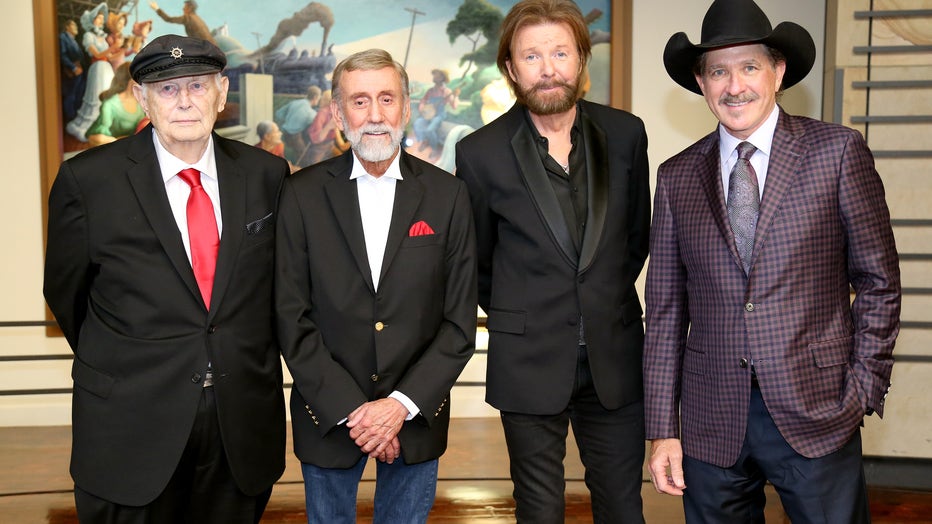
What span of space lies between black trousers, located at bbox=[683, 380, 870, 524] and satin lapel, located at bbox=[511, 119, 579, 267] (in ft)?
2.23

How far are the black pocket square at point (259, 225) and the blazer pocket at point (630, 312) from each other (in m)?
1.08

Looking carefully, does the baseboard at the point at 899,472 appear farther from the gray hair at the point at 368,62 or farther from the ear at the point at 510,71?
the gray hair at the point at 368,62

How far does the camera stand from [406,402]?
2.49 m

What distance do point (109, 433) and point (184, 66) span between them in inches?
39.4

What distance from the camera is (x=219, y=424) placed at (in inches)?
95.1

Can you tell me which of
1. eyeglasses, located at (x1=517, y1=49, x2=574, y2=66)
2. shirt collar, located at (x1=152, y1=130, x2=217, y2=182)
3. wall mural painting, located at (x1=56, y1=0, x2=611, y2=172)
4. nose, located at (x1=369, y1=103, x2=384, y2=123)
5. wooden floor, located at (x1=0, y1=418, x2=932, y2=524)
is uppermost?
wall mural painting, located at (x1=56, y1=0, x2=611, y2=172)

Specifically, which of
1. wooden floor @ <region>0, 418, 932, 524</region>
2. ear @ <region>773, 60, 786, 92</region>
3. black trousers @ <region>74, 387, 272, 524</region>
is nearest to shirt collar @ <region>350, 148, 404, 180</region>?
black trousers @ <region>74, 387, 272, 524</region>

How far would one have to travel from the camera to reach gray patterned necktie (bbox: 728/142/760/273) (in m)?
2.27

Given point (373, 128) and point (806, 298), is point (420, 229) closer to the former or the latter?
point (373, 128)

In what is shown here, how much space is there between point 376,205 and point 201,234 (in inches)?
19.8

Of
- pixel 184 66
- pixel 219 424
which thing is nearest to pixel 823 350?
pixel 219 424

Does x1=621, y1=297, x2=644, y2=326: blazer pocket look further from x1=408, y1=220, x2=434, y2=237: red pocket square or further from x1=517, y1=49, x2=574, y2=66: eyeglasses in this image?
x1=517, y1=49, x2=574, y2=66: eyeglasses

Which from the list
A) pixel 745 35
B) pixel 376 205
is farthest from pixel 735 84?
pixel 376 205

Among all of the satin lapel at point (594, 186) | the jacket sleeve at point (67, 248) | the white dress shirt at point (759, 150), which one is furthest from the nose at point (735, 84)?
the jacket sleeve at point (67, 248)
